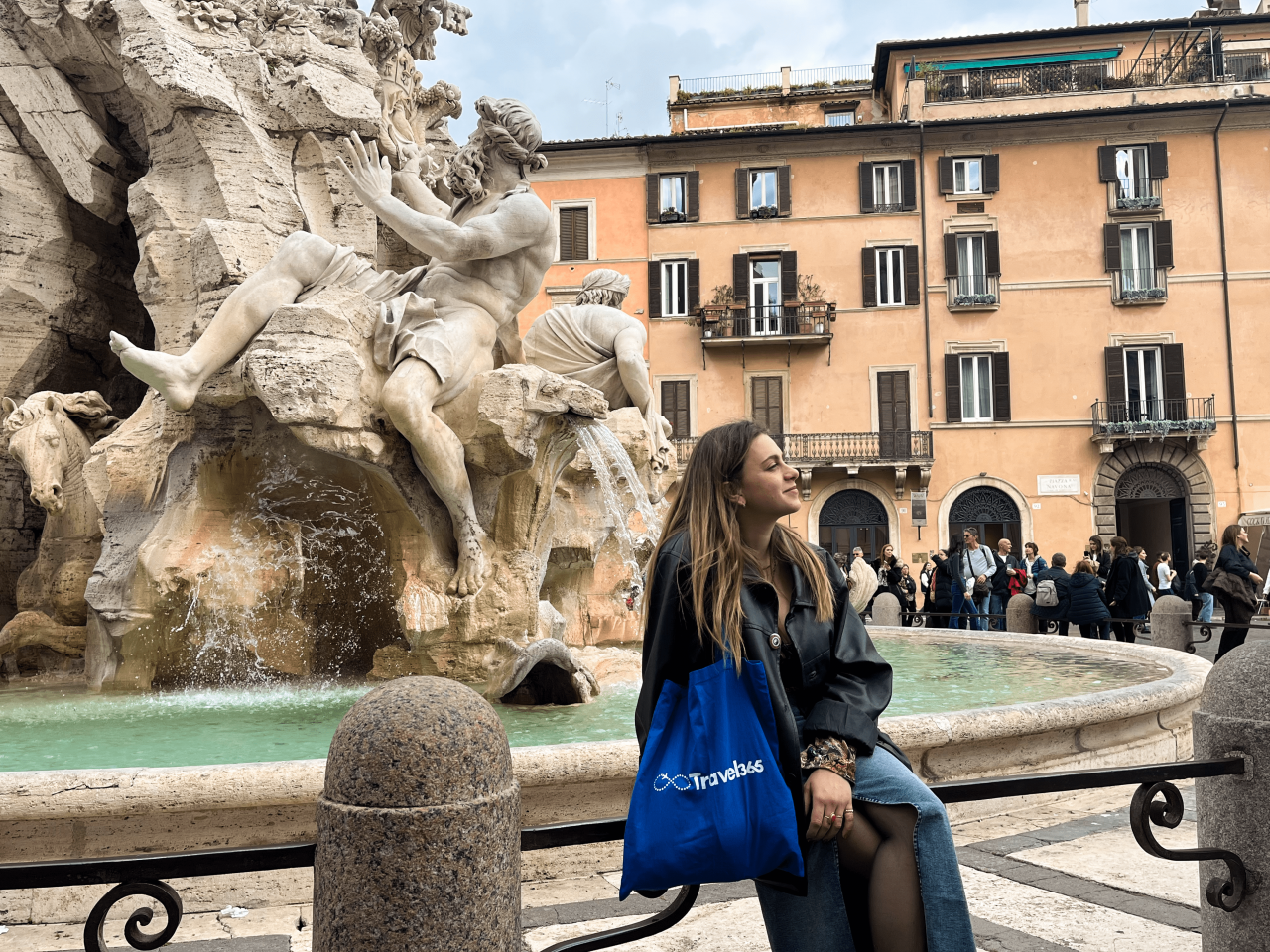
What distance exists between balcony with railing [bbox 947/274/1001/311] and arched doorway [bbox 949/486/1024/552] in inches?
187

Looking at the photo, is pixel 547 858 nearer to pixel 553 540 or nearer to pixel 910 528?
pixel 553 540

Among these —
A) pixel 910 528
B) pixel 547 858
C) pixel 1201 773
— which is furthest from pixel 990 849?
pixel 910 528

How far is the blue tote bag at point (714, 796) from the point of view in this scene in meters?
1.68

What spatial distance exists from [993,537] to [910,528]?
212 centimetres

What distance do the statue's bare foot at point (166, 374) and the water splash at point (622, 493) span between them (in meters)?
1.91

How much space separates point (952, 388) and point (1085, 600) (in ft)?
61.9

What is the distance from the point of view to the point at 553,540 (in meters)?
6.65

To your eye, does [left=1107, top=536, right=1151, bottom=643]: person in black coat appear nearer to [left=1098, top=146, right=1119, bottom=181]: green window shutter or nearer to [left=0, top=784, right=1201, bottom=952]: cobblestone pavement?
[left=0, top=784, right=1201, bottom=952]: cobblestone pavement

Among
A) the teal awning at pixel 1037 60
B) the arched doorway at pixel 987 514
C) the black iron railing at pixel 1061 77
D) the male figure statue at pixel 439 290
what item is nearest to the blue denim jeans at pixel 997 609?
the male figure statue at pixel 439 290

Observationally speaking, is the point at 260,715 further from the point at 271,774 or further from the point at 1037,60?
the point at 1037,60

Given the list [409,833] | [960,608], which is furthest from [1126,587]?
[409,833]

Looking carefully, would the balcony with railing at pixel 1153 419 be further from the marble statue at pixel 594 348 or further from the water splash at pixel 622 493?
the marble statue at pixel 594 348

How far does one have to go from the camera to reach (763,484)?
1972 millimetres

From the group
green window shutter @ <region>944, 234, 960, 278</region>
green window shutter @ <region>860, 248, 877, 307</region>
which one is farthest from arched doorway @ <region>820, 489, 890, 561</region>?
green window shutter @ <region>944, 234, 960, 278</region>
